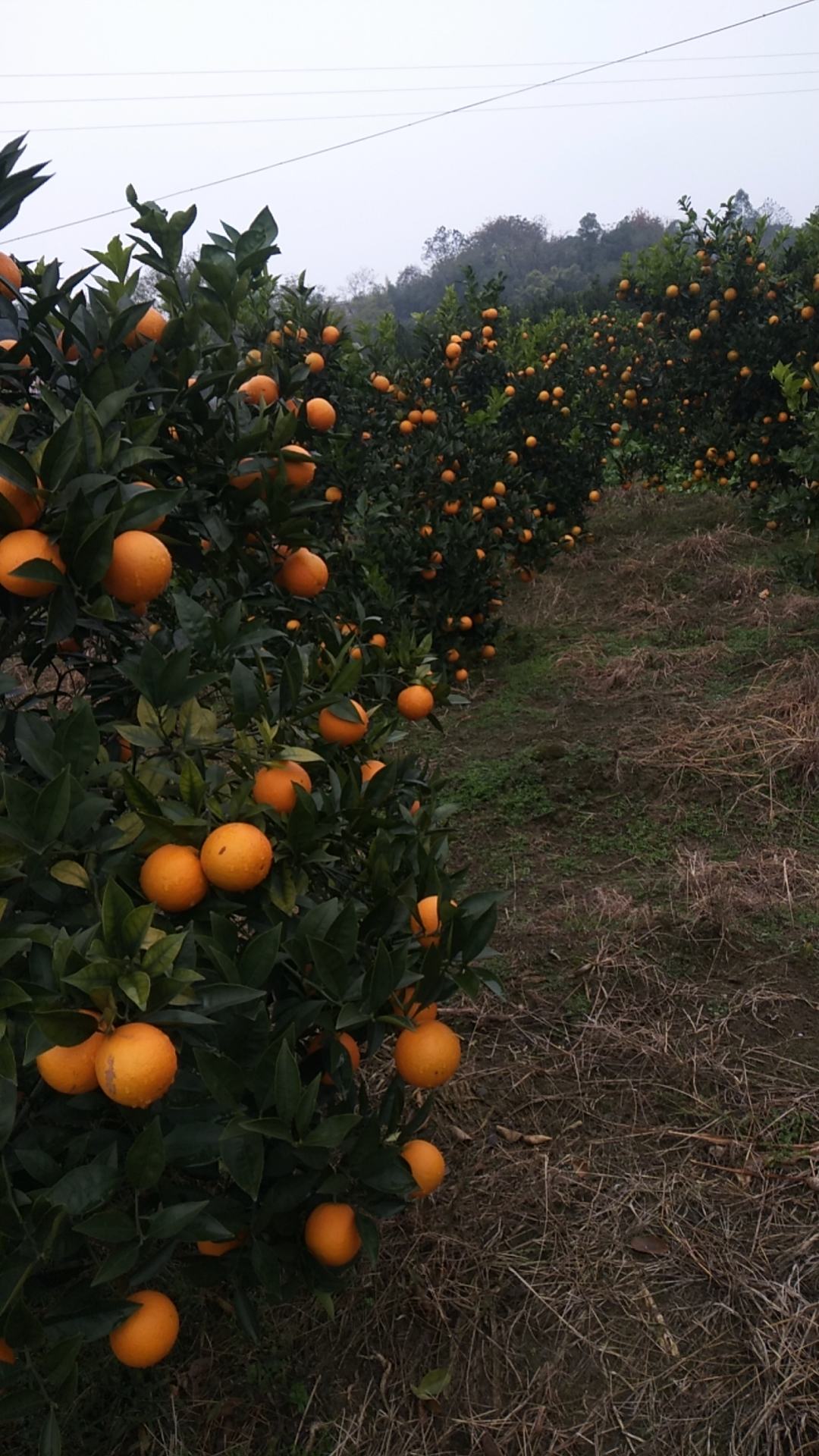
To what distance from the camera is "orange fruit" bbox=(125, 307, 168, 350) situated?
1506 millimetres

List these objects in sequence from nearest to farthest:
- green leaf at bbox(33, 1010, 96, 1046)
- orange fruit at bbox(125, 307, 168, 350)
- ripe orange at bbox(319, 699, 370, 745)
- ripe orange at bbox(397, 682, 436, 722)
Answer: green leaf at bbox(33, 1010, 96, 1046) < ripe orange at bbox(319, 699, 370, 745) < orange fruit at bbox(125, 307, 168, 350) < ripe orange at bbox(397, 682, 436, 722)

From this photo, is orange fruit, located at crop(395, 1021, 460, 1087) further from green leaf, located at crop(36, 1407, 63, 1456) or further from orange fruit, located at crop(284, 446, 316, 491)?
orange fruit, located at crop(284, 446, 316, 491)

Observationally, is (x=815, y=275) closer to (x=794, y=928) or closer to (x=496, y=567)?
(x=496, y=567)

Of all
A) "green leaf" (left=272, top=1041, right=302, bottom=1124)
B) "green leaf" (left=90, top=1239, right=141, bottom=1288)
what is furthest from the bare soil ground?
"green leaf" (left=272, top=1041, right=302, bottom=1124)

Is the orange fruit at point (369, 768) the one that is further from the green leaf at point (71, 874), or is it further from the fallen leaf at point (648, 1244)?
the fallen leaf at point (648, 1244)

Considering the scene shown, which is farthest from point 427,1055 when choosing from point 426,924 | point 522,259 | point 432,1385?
point 522,259

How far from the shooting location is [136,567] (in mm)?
1165

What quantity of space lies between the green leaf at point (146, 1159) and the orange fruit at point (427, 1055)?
14.6 inches

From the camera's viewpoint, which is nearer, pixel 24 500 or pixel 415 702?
pixel 24 500

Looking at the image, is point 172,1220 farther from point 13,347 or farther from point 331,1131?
point 13,347

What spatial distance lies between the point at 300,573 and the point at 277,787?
0.54 meters

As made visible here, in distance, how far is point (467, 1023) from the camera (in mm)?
2475

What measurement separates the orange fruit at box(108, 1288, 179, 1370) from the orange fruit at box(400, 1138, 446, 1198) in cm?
39

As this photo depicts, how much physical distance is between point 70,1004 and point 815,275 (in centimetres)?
709
